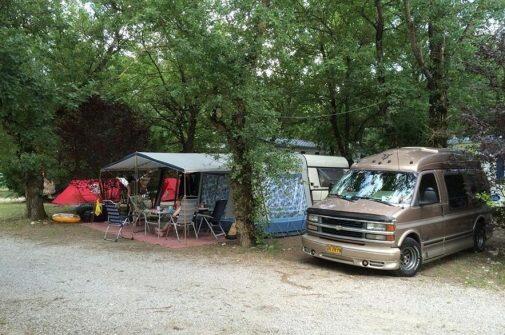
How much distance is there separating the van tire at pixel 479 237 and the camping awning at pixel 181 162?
5.62 metres

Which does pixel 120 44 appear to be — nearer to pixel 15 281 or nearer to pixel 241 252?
pixel 241 252

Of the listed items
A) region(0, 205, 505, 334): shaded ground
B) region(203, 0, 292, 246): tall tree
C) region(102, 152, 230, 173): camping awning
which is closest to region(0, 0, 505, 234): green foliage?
region(203, 0, 292, 246): tall tree

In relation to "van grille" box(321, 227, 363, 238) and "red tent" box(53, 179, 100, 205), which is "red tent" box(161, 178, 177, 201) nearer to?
"red tent" box(53, 179, 100, 205)

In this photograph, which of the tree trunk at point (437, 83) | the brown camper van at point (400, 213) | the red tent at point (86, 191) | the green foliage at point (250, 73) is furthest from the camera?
the red tent at point (86, 191)

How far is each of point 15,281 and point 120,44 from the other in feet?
38.5

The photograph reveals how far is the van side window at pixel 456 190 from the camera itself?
9.42 meters

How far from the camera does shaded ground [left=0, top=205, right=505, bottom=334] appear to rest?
5.49 m

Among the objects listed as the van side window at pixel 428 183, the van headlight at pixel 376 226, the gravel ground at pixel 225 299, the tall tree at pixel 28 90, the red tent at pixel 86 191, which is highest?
the tall tree at pixel 28 90

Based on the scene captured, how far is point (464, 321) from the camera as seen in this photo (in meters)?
5.79

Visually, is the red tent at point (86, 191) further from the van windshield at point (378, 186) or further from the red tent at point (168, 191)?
the van windshield at point (378, 186)

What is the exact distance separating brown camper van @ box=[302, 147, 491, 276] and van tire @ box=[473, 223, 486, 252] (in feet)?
0.08

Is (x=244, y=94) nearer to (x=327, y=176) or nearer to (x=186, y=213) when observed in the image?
(x=186, y=213)

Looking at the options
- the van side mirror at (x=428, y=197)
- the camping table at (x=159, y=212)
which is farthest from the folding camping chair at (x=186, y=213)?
the van side mirror at (x=428, y=197)

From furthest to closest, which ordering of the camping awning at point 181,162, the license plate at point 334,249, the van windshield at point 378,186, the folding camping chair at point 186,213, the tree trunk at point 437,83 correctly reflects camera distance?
the tree trunk at point 437,83, the camping awning at point 181,162, the folding camping chair at point 186,213, the van windshield at point 378,186, the license plate at point 334,249
